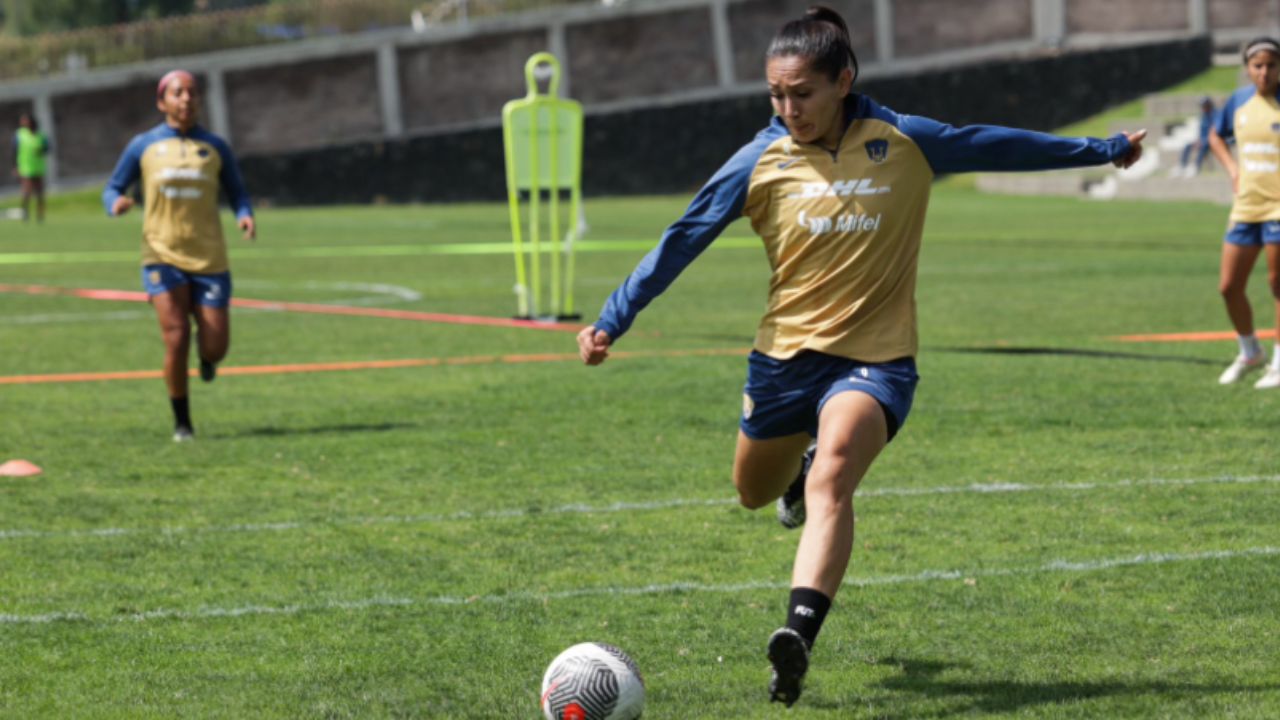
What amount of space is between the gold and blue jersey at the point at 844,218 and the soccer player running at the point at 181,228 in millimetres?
5961

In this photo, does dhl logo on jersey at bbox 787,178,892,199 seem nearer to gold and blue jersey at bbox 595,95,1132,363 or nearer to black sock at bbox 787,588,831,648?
gold and blue jersey at bbox 595,95,1132,363

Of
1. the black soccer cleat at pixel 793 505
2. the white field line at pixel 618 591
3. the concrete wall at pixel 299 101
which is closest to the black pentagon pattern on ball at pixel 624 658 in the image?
the white field line at pixel 618 591

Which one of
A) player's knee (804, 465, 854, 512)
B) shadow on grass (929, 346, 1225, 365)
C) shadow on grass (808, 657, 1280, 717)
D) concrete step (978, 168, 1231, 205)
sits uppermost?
player's knee (804, 465, 854, 512)

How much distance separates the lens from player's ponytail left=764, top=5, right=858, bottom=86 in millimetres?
5617

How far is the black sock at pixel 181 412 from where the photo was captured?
11211 mm

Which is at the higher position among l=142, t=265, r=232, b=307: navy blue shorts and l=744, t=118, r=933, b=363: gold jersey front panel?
l=744, t=118, r=933, b=363: gold jersey front panel

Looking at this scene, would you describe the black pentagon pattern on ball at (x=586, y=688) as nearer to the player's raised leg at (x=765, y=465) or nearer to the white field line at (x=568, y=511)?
the player's raised leg at (x=765, y=465)

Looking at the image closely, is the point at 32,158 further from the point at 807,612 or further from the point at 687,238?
the point at 807,612

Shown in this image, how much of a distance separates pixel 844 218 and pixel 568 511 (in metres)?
3.23

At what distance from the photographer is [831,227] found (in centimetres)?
580

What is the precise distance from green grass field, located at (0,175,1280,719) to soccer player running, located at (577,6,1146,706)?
35.3 inches

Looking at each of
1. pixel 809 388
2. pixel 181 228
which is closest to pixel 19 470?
pixel 181 228

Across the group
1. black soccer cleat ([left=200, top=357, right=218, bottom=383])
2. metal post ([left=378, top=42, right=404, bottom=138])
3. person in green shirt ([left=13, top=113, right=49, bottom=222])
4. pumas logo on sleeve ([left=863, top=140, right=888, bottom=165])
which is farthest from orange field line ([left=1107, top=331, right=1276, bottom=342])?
metal post ([left=378, top=42, right=404, bottom=138])

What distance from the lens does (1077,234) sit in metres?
28.5
